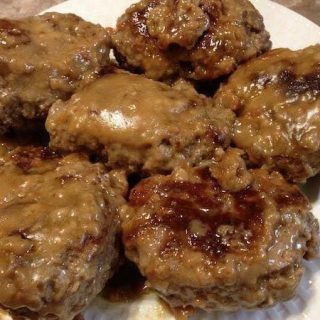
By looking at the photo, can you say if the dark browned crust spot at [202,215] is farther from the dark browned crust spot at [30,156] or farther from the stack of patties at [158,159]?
the dark browned crust spot at [30,156]

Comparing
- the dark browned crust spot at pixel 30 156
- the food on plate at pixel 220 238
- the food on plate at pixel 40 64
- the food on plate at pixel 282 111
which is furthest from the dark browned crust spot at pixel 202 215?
the food on plate at pixel 40 64

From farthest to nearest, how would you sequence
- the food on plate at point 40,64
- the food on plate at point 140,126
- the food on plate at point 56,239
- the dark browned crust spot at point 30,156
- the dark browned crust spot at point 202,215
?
the food on plate at point 40,64, the dark browned crust spot at point 30,156, the food on plate at point 140,126, the dark browned crust spot at point 202,215, the food on plate at point 56,239

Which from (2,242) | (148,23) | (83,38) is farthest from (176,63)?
(2,242)

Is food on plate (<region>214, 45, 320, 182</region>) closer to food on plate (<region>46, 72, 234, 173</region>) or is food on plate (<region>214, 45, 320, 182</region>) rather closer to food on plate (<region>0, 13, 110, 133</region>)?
food on plate (<region>46, 72, 234, 173</region>)

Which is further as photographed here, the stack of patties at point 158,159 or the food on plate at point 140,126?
the food on plate at point 140,126

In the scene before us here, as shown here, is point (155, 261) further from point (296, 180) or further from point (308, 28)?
point (308, 28)

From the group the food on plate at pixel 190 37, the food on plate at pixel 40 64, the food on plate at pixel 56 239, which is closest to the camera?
the food on plate at pixel 56 239

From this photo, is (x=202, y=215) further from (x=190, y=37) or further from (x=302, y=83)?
(x=190, y=37)

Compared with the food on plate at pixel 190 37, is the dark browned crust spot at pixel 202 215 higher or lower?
lower
